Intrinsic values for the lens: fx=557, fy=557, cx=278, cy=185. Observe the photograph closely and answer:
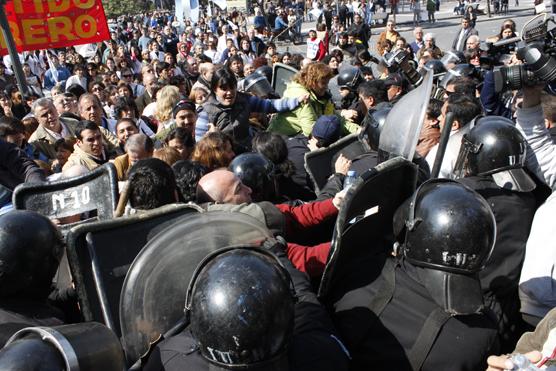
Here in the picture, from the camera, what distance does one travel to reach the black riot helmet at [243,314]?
159cm

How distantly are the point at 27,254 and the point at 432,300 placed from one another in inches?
62.6

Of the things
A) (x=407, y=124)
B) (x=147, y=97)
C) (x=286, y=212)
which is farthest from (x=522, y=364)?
(x=147, y=97)

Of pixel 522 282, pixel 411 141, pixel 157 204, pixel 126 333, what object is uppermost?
pixel 411 141

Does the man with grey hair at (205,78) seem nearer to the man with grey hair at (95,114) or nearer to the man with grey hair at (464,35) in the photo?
the man with grey hair at (95,114)

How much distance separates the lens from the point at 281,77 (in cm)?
781

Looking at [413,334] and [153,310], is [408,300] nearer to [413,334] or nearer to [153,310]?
[413,334]

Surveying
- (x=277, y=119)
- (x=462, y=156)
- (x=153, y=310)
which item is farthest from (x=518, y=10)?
(x=153, y=310)

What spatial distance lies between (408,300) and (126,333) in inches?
42.6

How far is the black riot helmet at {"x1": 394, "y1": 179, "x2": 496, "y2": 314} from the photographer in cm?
203

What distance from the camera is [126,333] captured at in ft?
7.01

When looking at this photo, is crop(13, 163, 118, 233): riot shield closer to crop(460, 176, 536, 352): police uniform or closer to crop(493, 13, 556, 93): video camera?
crop(460, 176, 536, 352): police uniform

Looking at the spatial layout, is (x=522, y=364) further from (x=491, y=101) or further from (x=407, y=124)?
(x=491, y=101)

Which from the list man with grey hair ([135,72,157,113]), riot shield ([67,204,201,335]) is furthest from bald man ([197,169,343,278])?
man with grey hair ([135,72,157,113])

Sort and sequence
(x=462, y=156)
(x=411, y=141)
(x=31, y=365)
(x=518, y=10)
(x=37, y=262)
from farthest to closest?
(x=518, y=10)
(x=462, y=156)
(x=411, y=141)
(x=37, y=262)
(x=31, y=365)
